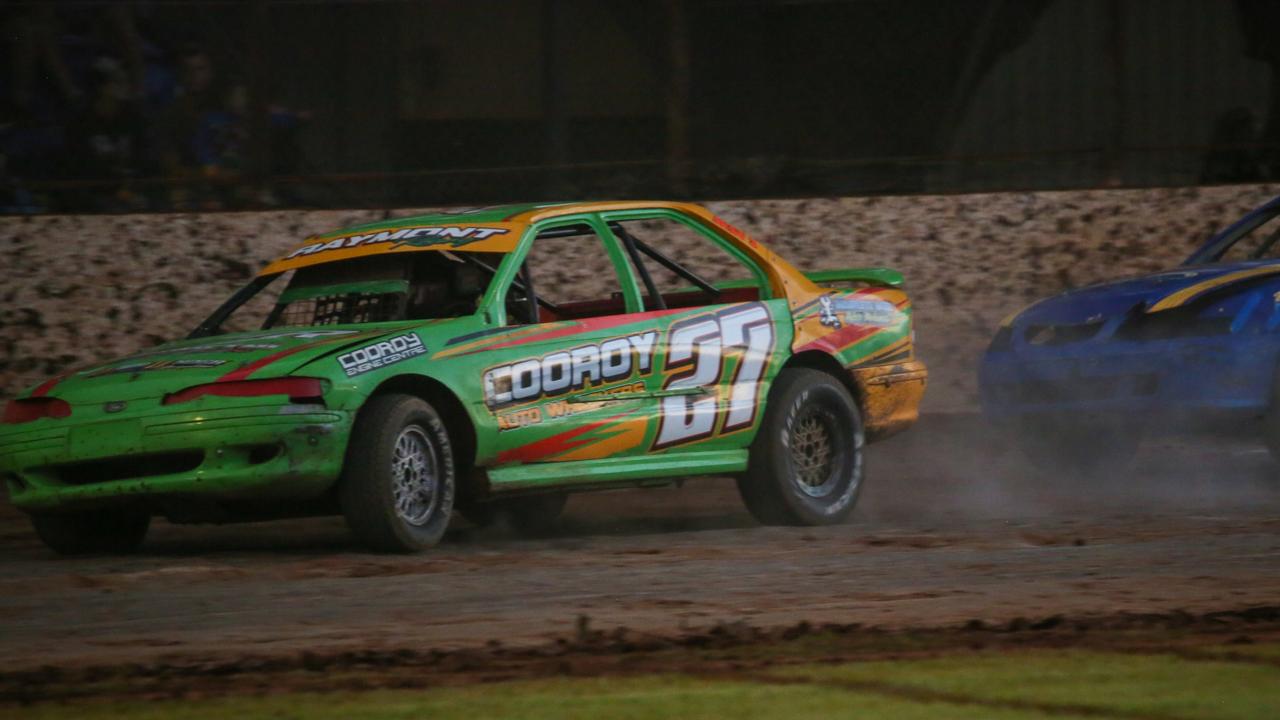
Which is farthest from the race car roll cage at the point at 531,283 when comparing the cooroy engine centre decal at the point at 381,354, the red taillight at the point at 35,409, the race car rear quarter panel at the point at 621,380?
the red taillight at the point at 35,409

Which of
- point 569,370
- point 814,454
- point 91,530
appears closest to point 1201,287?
point 814,454

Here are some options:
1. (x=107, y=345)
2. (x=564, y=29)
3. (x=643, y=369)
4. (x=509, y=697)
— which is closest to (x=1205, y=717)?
(x=509, y=697)

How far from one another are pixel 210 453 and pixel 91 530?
910 mm

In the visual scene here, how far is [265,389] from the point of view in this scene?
688cm

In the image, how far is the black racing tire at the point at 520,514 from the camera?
871cm

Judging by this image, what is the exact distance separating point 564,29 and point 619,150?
97 centimetres

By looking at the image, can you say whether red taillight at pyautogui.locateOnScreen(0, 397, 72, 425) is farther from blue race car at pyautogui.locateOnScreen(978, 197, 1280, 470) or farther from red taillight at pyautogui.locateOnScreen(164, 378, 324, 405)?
blue race car at pyautogui.locateOnScreen(978, 197, 1280, 470)

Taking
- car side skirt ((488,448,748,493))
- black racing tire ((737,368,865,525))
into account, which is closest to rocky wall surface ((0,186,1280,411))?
black racing tire ((737,368,865,525))

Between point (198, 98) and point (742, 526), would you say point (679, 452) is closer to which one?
point (742, 526)

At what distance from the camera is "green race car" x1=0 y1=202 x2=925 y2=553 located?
6.91 m

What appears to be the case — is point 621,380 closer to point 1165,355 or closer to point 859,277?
point 859,277

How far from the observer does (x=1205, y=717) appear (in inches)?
169

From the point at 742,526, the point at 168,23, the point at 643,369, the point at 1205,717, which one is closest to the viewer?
the point at 1205,717

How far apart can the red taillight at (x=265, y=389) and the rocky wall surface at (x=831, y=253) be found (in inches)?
242
